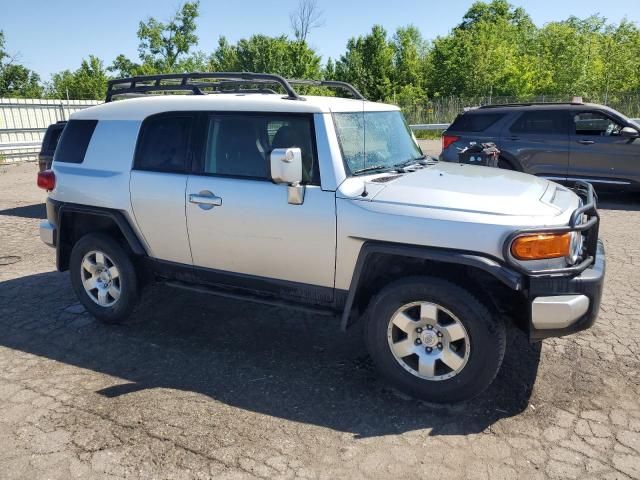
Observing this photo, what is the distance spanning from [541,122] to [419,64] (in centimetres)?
4623

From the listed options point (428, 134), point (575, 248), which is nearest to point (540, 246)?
point (575, 248)

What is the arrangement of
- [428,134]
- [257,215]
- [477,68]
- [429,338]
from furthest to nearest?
[477,68] → [428,134] → [257,215] → [429,338]

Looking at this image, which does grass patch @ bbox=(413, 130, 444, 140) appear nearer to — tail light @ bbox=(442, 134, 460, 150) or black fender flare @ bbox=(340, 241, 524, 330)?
tail light @ bbox=(442, 134, 460, 150)

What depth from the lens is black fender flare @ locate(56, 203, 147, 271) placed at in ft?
14.1

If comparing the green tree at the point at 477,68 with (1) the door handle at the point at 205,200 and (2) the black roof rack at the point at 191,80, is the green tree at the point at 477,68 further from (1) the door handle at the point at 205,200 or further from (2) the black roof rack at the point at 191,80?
(1) the door handle at the point at 205,200

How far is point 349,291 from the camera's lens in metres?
3.39

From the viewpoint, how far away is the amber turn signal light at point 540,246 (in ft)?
9.63

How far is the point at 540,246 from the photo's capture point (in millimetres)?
2959

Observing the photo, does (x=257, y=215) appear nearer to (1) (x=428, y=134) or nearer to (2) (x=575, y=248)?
(2) (x=575, y=248)

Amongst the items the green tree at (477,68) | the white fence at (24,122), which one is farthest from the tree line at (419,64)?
the white fence at (24,122)

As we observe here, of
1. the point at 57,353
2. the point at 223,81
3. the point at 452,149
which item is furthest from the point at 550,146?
the point at 57,353

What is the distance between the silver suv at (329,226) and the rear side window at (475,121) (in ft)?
18.6

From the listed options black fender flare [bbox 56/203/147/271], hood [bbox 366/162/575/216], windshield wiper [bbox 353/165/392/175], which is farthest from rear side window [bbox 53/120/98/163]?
hood [bbox 366/162/575/216]

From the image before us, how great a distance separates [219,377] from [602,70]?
46.7 m
